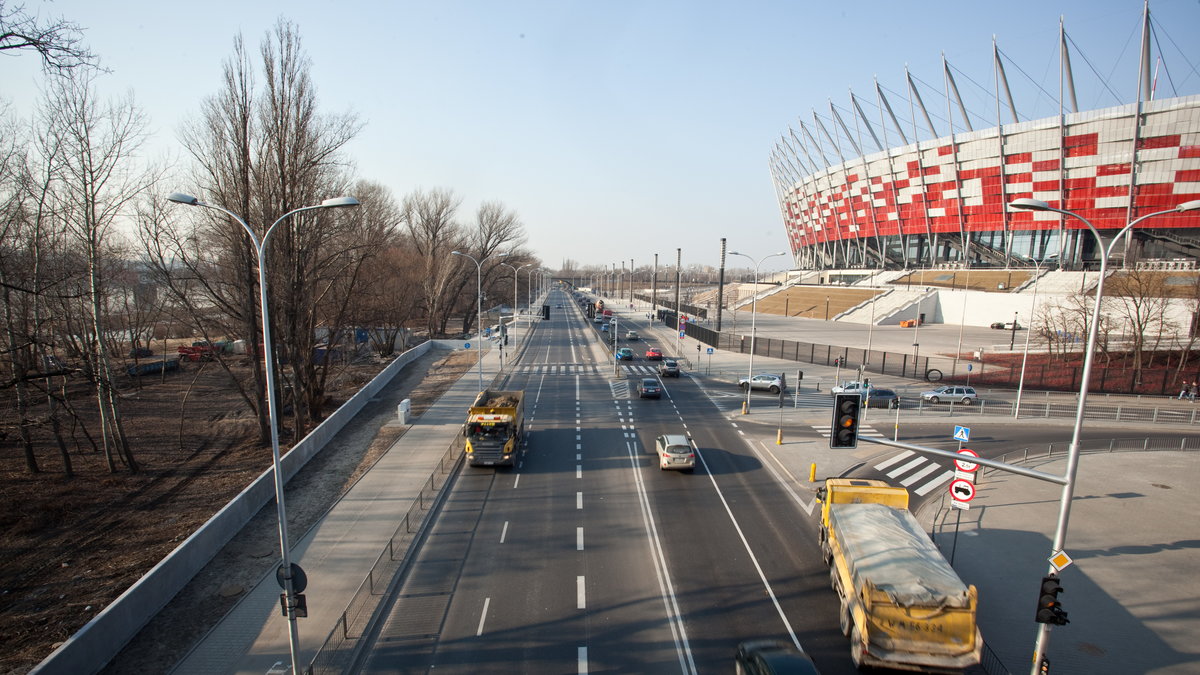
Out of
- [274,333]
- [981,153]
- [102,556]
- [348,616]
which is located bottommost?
[102,556]

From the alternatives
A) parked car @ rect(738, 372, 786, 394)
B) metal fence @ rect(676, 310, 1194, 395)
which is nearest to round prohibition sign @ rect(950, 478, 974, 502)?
metal fence @ rect(676, 310, 1194, 395)

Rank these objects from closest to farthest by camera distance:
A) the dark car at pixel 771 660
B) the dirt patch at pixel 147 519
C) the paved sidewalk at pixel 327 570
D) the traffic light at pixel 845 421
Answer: the dark car at pixel 771 660 → the paved sidewalk at pixel 327 570 → the dirt patch at pixel 147 519 → the traffic light at pixel 845 421

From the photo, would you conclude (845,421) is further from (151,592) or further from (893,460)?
(151,592)

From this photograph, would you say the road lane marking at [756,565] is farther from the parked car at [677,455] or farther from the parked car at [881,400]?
the parked car at [881,400]

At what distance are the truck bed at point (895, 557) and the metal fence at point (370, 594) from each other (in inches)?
375

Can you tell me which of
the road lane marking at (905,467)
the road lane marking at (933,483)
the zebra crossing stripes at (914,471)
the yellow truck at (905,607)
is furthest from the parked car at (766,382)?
the yellow truck at (905,607)

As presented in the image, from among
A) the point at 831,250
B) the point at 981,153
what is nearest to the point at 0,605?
the point at 981,153

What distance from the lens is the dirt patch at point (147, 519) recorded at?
11.8 m

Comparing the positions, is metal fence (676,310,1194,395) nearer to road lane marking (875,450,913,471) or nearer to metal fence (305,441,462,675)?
road lane marking (875,450,913,471)

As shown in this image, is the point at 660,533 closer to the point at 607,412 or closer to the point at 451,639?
the point at 451,639

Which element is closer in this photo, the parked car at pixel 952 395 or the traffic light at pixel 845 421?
the traffic light at pixel 845 421

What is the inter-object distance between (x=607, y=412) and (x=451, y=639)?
65.4 ft

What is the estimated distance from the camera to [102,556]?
15.7 m

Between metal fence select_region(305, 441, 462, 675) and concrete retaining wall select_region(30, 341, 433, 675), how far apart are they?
12.7 feet
